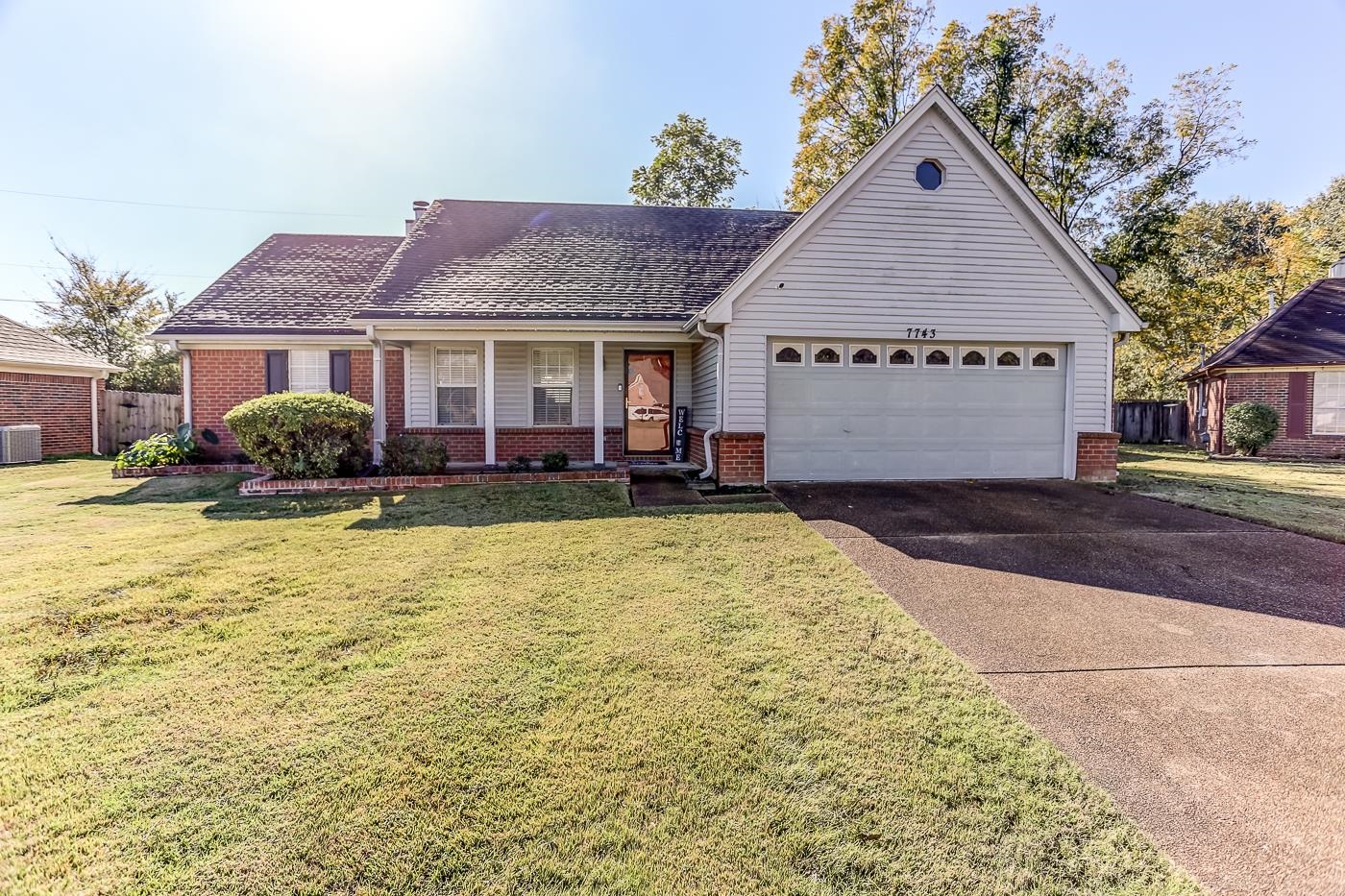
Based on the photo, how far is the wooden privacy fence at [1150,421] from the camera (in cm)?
1973

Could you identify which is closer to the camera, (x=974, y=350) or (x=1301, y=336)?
(x=974, y=350)

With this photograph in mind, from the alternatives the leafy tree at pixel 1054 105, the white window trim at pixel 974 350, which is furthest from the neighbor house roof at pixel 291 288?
the leafy tree at pixel 1054 105

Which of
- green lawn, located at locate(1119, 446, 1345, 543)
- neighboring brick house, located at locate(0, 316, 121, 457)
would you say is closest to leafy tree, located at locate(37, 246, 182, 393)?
neighboring brick house, located at locate(0, 316, 121, 457)

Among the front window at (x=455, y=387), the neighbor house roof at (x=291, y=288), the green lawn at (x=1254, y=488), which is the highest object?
the neighbor house roof at (x=291, y=288)

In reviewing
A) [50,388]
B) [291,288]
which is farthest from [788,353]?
[50,388]

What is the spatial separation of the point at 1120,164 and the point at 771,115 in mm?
11353

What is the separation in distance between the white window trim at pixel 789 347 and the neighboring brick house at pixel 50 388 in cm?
1772

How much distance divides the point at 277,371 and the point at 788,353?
1104 centimetres

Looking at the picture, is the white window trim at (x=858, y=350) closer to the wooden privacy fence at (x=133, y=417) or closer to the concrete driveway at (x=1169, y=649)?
the concrete driveway at (x=1169, y=649)

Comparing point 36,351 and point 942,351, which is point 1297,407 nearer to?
point 942,351

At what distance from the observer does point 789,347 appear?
905cm

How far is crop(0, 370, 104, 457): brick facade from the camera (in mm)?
13203

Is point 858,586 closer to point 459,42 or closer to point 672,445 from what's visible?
point 672,445

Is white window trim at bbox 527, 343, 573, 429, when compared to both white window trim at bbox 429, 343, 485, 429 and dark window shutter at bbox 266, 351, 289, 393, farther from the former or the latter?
dark window shutter at bbox 266, 351, 289, 393
